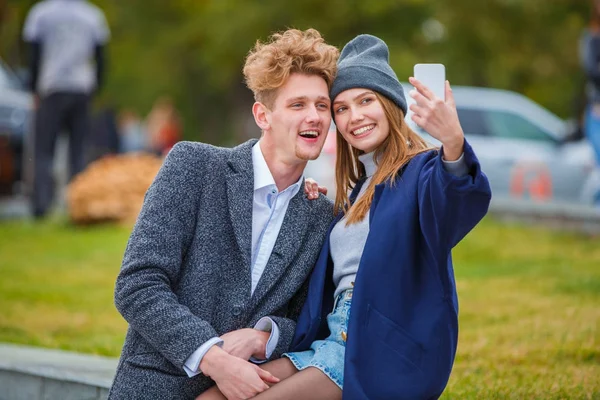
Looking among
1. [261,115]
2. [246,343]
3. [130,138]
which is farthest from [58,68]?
[130,138]

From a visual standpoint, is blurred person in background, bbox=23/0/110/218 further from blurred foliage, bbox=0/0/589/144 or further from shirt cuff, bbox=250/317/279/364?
blurred foliage, bbox=0/0/589/144

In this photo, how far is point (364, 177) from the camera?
13.3ft

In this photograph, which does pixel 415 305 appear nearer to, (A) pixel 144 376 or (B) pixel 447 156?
(B) pixel 447 156

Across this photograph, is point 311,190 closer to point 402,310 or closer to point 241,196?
point 241,196

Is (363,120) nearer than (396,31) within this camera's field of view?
Yes

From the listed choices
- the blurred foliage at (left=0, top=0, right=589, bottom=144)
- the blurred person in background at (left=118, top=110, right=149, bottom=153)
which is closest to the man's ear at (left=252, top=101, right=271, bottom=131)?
the blurred foliage at (left=0, top=0, right=589, bottom=144)

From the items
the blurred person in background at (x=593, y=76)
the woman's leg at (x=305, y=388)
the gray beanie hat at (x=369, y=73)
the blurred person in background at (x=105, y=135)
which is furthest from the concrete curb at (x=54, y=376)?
the blurred person in background at (x=105, y=135)

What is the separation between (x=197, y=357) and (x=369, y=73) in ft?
4.01

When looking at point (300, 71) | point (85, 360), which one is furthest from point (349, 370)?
point (85, 360)

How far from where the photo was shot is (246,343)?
3.73 meters

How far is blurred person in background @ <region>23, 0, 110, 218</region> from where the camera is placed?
38.2ft

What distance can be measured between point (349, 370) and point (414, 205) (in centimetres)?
60

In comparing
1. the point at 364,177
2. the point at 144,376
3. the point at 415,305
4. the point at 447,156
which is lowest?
the point at 144,376

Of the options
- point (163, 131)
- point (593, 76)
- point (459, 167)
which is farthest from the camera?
point (163, 131)
